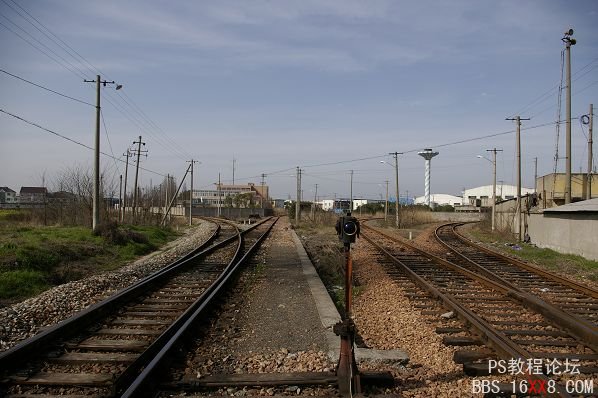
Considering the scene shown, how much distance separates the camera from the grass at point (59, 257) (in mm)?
10897

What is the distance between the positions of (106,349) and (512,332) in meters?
5.37

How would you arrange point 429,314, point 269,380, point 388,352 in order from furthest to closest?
point 429,314 < point 388,352 < point 269,380

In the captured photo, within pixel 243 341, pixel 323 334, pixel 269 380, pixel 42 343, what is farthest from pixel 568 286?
pixel 42 343

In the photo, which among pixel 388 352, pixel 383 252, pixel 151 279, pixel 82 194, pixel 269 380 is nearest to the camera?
pixel 269 380

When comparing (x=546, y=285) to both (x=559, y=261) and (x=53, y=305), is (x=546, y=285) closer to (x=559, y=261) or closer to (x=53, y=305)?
(x=559, y=261)

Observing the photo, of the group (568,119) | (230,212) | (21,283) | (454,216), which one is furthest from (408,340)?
(230,212)

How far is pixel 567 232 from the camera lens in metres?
19.1

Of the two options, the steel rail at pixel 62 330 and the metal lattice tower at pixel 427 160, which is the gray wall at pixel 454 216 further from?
the steel rail at pixel 62 330

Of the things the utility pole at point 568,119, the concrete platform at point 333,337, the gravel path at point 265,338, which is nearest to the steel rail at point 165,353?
the gravel path at point 265,338

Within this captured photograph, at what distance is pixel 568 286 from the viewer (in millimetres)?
11094

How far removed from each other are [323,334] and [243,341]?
112cm

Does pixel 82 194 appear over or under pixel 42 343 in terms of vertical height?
over

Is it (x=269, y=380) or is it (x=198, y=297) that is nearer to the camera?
(x=269, y=380)

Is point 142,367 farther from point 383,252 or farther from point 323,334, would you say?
point 383,252
